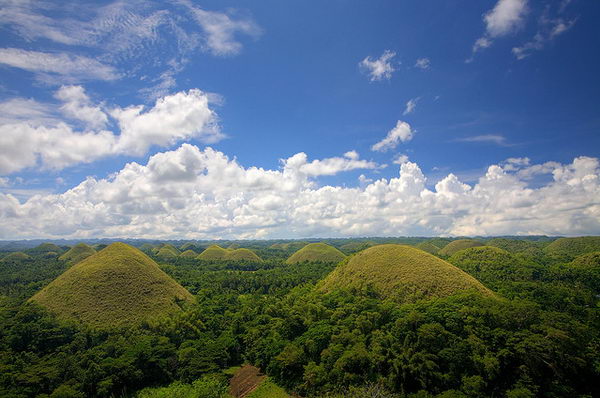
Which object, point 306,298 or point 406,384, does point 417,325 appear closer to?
point 406,384

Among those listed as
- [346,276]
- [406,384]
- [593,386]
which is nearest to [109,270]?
[346,276]

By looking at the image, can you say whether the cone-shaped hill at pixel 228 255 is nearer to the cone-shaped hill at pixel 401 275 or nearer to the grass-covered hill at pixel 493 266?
the cone-shaped hill at pixel 401 275

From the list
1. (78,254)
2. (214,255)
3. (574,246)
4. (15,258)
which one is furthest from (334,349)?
(15,258)

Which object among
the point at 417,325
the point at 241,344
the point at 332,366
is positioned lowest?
the point at 241,344

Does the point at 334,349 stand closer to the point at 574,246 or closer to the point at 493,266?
the point at 493,266

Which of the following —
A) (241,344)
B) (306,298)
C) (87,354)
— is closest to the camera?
(87,354)

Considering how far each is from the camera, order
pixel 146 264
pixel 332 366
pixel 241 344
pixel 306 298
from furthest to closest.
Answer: pixel 146 264 < pixel 306 298 < pixel 241 344 < pixel 332 366

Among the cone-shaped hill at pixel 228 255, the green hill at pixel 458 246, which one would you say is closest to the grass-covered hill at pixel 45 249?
the cone-shaped hill at pixel 228 255
